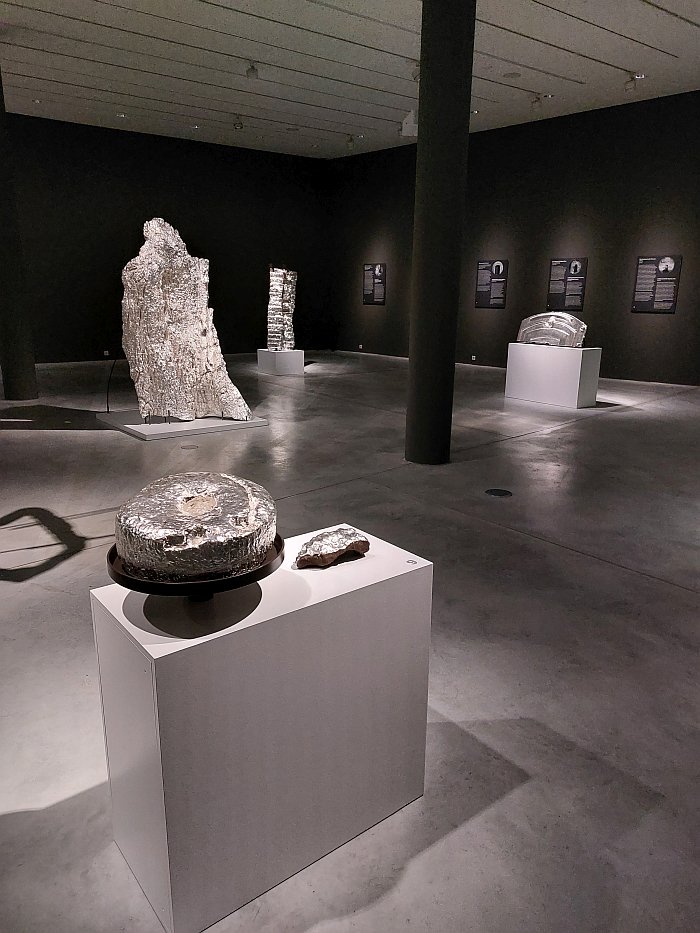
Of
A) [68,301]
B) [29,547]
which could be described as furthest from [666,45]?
[68,301]

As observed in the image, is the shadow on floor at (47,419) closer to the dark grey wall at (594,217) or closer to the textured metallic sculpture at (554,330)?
the textured metallic sculpture at (554,330)

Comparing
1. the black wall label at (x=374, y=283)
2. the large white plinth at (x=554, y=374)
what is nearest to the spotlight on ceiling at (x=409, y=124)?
the black wall label at (x=374, y=283)

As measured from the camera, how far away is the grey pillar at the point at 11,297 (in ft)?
23.6

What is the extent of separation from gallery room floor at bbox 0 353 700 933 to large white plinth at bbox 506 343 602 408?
7.85 feet

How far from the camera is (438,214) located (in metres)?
4.84

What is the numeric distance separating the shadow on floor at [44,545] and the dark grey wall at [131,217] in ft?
27.1

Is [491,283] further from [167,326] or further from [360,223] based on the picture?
[167,326]

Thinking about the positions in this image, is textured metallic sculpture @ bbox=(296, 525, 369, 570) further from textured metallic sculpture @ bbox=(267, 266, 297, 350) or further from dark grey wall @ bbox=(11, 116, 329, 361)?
dark grey wall @ bbox=(11, 116, 329, 361)

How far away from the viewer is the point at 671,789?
1917 millimetres

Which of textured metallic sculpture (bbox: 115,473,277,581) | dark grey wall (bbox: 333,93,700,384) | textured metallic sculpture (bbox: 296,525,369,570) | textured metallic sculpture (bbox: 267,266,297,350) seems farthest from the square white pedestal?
textured metallic sculpture (bbox: 115,473,277,581)

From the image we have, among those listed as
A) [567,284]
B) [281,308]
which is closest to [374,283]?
[281,308]

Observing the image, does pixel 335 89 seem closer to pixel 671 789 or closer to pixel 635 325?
pixel 635 325

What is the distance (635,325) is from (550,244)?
1.90 m

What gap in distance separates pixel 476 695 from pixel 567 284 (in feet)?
31.3
